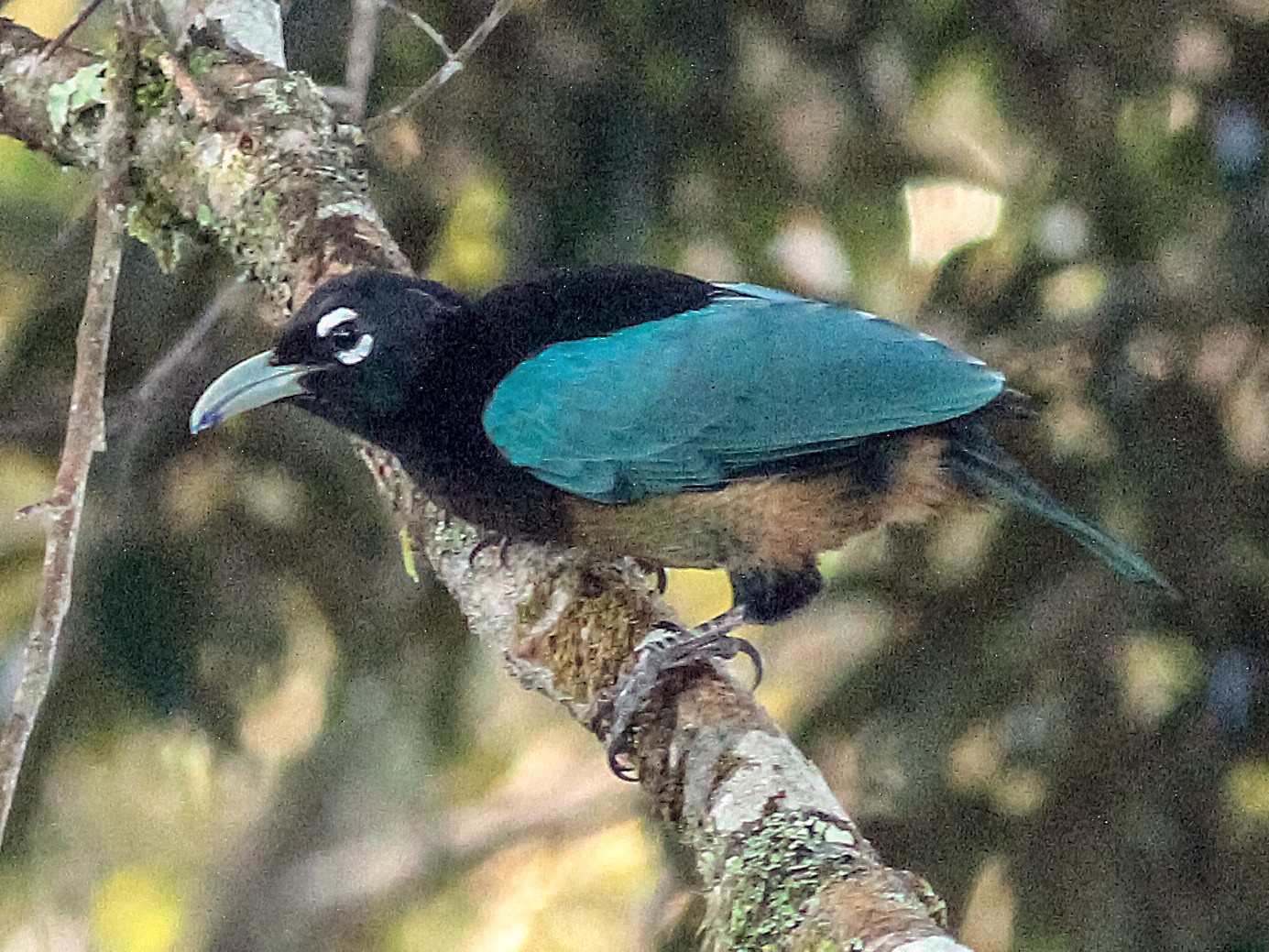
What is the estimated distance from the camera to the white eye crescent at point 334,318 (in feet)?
3.82

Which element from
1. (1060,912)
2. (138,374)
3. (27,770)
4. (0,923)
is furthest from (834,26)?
(0,923)

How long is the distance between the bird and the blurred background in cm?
29

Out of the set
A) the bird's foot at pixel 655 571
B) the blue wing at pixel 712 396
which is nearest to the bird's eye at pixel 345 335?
the blue wing at pixel 712 396

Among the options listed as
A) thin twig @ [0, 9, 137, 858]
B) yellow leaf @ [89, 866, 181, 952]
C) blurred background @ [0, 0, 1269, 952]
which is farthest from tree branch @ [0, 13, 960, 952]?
yellow leaf @ [89, 866, 181, 952]

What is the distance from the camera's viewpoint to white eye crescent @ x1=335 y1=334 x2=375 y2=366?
3.87ft

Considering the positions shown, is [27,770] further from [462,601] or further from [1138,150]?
[1138,150]

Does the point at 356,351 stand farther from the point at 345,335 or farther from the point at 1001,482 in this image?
the point at 1001,482

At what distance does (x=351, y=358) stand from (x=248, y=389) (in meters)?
0.10

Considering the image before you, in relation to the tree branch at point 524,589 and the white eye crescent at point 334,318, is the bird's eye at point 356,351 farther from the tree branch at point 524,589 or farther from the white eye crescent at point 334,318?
the tree branch at point 524,589

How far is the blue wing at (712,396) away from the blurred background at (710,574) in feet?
1.16

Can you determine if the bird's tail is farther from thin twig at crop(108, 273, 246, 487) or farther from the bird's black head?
thin twig at crop(108, 273, 246, 487)

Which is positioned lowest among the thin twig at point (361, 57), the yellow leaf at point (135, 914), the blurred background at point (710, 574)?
the yellow leaf at point (135, 914)

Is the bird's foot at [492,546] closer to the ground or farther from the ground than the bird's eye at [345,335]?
closer to the ground

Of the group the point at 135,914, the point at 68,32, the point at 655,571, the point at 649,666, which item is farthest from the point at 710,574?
the point at 68,32
